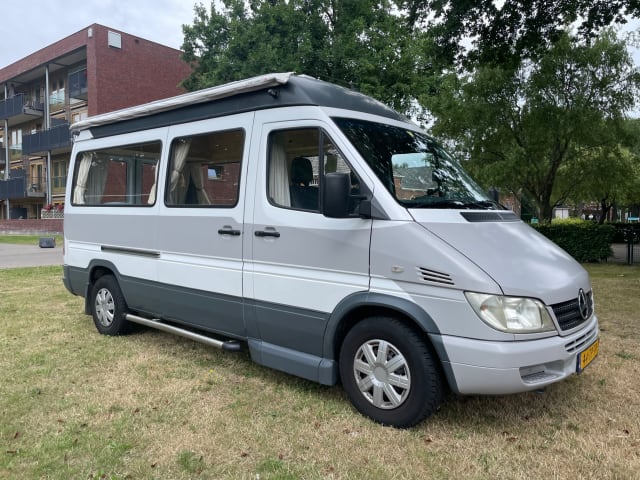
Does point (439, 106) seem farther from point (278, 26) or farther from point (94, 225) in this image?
point (94, 225)

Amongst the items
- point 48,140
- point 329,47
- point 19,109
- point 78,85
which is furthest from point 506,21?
point 19,109

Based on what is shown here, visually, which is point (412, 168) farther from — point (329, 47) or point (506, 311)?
point (329, 47)

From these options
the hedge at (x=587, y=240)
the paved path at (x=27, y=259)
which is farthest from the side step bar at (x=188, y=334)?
the hedge at (x=587, y=240)

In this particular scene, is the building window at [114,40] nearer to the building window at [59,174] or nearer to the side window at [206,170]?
the building window at [59,174]

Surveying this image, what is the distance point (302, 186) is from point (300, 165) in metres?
0.18

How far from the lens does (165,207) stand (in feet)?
16.8

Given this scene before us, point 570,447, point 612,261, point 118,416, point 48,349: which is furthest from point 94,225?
point 612,261

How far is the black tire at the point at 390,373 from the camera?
10.9 feet

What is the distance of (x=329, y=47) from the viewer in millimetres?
19688

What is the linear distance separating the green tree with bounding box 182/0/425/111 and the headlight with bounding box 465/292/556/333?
16112mm

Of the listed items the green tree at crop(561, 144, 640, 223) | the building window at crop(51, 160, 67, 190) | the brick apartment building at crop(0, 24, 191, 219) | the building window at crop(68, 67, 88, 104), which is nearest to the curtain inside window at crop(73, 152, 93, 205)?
the green tree at crop(561, 144, 640, 223)

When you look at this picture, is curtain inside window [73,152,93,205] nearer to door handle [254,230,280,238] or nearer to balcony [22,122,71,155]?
door handle [254,230,280,238]

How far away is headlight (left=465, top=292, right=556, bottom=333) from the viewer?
122 inches

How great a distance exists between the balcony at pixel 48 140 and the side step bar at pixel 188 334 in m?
28.9
